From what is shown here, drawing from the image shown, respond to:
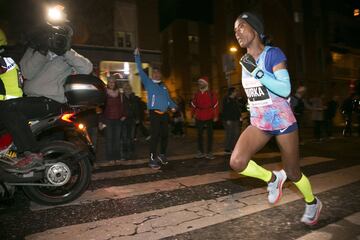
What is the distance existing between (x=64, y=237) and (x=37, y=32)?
7.79ft

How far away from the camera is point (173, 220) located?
361 cm

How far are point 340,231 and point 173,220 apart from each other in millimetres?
1594

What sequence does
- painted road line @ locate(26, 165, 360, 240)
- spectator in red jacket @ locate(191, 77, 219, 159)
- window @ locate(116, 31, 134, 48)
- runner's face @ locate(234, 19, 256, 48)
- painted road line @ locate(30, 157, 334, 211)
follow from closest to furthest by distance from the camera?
painted road line @ locate(26, 165, 360, 240)
runner's face @ locate(234, 19, 256, 48)
painted road line @ locate(30, 157, 334, 211)
spectator in red jacket @ locate(191, 77, 219, 159)
window @ locate(116, 31, 134, 48)

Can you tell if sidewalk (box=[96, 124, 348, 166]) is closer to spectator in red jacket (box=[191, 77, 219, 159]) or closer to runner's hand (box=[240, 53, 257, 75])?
spectator in red jacket (box=[191, 77, 219, 159])

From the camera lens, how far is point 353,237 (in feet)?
10.2

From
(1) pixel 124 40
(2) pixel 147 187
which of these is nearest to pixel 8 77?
(2) pixel 147 187

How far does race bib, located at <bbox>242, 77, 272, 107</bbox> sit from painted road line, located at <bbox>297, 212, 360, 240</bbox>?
1.27 meters

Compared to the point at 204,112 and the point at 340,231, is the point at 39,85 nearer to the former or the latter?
the point at 340,231

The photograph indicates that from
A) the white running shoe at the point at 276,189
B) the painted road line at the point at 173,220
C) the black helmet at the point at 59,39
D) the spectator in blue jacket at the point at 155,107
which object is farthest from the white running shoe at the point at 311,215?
the spectator in blue jacket at the point at 155,107

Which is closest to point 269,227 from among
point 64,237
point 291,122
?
point 291,122

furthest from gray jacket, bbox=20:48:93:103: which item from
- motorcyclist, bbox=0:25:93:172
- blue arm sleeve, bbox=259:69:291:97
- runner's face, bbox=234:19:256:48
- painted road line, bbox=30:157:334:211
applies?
blue arm sleeve, bbox=259:69:291:97

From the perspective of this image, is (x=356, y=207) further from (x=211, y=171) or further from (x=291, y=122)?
(x=211, y=171)

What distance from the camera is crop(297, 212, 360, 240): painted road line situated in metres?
3.11

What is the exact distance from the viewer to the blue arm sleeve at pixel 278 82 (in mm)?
3162
